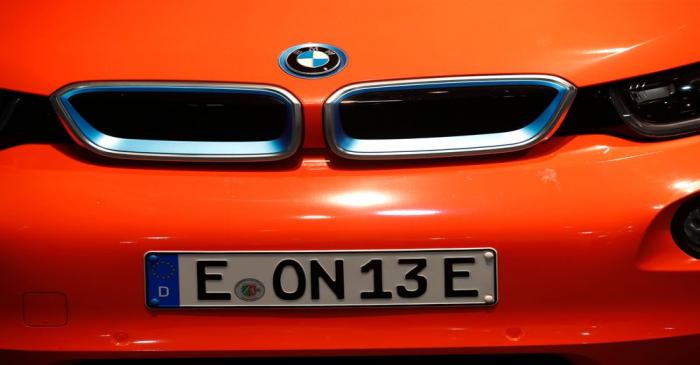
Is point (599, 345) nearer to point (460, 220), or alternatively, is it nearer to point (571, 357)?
point (571, 357)

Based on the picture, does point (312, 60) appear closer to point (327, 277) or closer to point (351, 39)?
Result: point (351, 39)

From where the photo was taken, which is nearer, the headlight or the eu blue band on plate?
the eu blue band on plate

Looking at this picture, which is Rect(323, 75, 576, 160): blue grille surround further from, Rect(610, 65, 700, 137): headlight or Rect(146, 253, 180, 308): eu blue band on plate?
Rect(146, 253, 180, 308): eu blue band on plate

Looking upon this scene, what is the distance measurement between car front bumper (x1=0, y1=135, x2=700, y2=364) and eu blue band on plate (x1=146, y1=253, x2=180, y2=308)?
2 cm

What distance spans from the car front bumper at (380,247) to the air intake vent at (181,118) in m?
0.07

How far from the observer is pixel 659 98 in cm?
206

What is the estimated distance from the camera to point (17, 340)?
77.7 inches

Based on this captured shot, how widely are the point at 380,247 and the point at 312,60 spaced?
0.44m

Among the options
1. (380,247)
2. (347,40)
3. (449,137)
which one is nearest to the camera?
(380,247)

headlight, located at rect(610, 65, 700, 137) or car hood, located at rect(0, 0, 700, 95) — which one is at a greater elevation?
car hood, located at rect(0, 0, 700, 95)

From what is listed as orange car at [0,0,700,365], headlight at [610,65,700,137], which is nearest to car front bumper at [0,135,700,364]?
orange car at [0,0,700,365]

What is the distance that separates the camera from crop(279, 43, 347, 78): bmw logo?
2045 millimetres

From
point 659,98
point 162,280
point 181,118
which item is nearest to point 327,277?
point 162,280

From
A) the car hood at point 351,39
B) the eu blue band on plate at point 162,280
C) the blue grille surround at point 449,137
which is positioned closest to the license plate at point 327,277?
the eu blue band on plate at point 162,280
